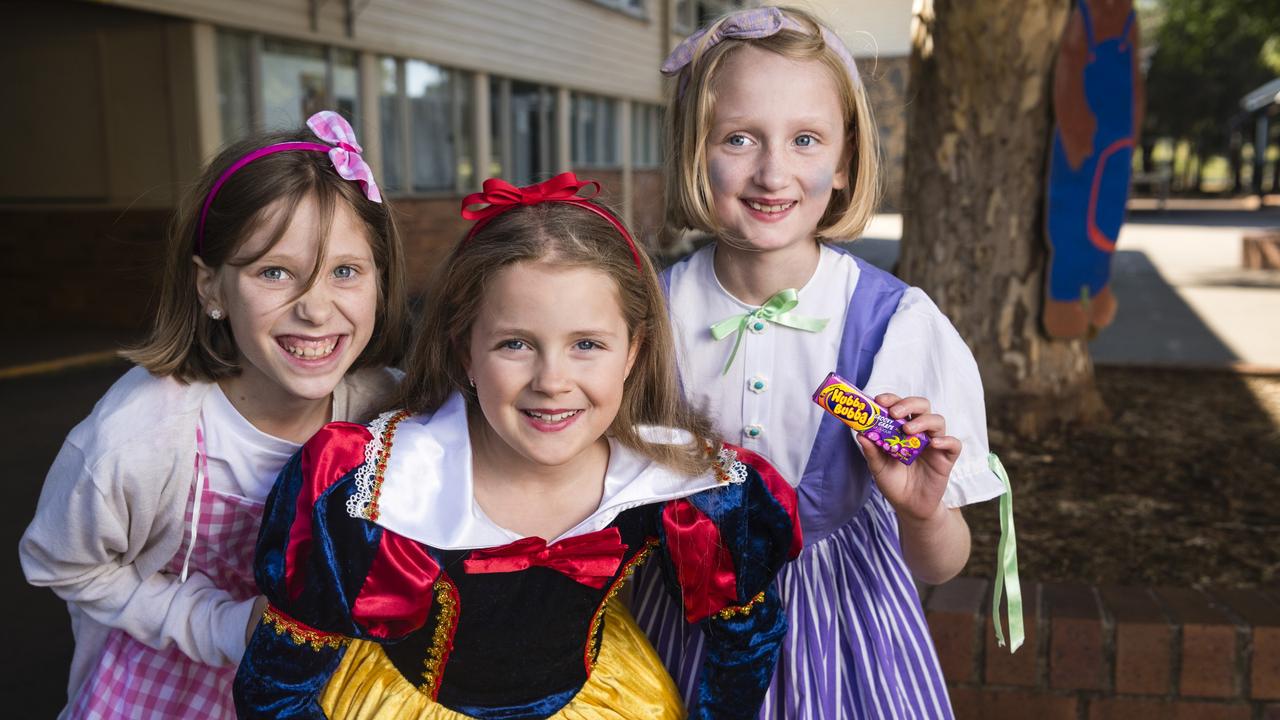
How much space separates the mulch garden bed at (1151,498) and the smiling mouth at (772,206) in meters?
1.73

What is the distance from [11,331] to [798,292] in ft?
31.4

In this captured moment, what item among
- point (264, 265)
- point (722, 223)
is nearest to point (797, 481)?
point (722, 223)

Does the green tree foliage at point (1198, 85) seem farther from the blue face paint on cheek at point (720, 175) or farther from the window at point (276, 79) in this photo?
the blue face paint on cheek at point (720, 175)

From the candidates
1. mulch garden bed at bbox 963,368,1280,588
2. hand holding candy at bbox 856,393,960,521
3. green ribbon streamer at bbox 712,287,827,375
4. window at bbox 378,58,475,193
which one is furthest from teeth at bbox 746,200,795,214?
window at bbox 378,58,475,193

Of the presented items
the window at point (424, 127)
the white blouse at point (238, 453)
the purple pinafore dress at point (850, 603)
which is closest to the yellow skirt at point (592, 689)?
the purple pinafore dress at point (850, 603)

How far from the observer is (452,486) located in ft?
5.56

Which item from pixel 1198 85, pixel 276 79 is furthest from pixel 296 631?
pixel 1198 85

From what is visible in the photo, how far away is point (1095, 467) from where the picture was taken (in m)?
4.18

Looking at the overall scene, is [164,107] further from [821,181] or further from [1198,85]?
[1198,85]

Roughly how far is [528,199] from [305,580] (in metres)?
0.68

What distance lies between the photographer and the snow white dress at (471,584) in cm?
163

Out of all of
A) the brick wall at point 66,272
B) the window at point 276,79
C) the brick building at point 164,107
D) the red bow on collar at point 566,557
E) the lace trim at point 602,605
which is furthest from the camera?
the brick wall at point 66,272

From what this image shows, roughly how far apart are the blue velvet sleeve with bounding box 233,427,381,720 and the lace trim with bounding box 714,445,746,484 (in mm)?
549

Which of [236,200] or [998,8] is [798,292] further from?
[998,8]
